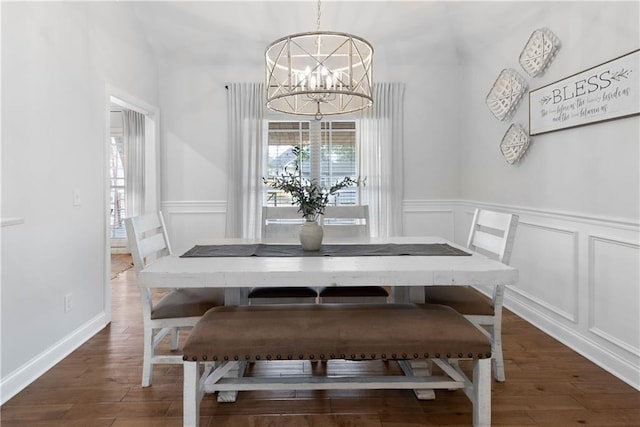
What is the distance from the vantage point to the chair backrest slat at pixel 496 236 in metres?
2.12

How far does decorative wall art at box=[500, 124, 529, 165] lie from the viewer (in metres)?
3.28

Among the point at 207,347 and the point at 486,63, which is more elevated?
the point at 486,63

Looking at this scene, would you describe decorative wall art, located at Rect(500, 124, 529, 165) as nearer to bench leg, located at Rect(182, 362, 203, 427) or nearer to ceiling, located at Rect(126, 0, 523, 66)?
ceiling, located at Rect(126, 0, 523, 66)

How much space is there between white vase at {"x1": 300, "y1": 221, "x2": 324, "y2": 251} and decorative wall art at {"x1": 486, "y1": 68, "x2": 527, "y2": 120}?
7.13 feet

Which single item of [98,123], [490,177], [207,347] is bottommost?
[207,347]

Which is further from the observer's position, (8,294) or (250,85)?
(250,85)

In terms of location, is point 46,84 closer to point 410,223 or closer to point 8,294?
point 8,294

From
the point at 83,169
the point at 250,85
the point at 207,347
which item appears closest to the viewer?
the point at 207,347

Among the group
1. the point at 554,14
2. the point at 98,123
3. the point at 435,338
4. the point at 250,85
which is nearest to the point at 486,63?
the point at 554,14

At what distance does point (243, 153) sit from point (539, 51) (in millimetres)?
2937

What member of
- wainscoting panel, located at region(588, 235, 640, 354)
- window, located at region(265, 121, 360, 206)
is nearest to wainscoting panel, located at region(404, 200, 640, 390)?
wainscoting panel, located at region(588, 235, 640, 354)

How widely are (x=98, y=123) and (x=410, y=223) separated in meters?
3.21

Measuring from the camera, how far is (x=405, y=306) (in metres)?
1.99

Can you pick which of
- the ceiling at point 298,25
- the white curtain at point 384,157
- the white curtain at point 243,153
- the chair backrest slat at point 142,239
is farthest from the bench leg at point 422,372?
the ceiling at point 298,25
